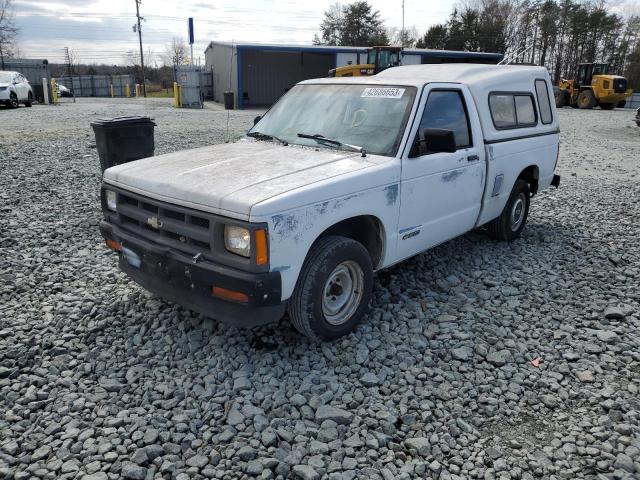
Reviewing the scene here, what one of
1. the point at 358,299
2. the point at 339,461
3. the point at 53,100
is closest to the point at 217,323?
the point at 358,299

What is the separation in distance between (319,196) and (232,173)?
0.69 m

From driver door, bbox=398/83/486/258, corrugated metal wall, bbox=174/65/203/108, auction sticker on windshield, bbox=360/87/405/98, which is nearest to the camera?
driver door, bbox=398/83/486/258

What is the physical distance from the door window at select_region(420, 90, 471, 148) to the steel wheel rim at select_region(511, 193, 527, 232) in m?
1.63

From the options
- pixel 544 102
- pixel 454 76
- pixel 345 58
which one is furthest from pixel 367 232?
pixel 345 58

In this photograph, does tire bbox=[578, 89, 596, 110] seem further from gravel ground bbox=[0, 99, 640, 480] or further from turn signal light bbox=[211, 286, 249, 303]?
turn signal light bbox=[211, 286, 249, 303]

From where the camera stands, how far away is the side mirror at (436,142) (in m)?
3.93

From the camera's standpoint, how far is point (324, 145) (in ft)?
14.0

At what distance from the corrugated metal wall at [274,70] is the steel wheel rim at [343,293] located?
3359 centimetres

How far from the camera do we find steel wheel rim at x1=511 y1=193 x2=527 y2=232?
6.12 meters

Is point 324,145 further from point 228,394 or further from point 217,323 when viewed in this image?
point 228,394

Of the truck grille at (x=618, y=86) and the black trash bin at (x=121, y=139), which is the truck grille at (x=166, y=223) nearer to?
the black trash bin at (x=121, y=139)

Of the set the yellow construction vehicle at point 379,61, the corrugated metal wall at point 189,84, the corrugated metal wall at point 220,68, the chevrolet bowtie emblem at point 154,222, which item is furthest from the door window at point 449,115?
the corrugated metal wall at point 220,68

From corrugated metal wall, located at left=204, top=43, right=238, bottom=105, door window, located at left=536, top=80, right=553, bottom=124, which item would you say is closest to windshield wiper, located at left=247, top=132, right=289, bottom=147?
door window, located at left=536, top=80, right=553, bottom=124

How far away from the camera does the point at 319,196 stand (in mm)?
3350
